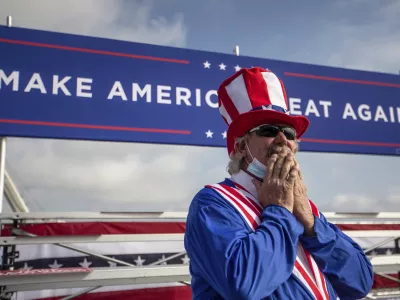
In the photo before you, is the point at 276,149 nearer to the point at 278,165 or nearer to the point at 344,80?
the point at 278,165

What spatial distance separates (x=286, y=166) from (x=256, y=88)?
384 millimetres

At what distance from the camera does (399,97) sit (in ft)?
15.1

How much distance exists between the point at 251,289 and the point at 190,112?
287 centimetres

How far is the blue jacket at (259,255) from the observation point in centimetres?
101

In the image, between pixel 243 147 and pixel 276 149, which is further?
pixel 243 147

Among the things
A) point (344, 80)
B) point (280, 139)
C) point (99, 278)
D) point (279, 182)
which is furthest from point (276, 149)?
point (344, 80)

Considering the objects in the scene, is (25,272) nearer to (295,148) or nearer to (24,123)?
(24,123)

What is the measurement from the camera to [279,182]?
121 cm

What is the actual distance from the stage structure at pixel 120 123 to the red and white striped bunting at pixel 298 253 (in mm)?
2072

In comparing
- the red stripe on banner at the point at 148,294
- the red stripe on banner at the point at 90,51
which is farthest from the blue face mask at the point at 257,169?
the red stripe on banner at the point at 148,294

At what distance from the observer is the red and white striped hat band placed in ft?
4.68

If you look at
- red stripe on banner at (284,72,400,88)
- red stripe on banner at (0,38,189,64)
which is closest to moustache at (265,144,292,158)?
red stripe on banner at (0,38,189,64)

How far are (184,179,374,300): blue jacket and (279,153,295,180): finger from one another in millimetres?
112

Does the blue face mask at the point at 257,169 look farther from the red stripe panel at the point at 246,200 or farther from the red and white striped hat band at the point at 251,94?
the red and white striped hat band at the point at 251,94
